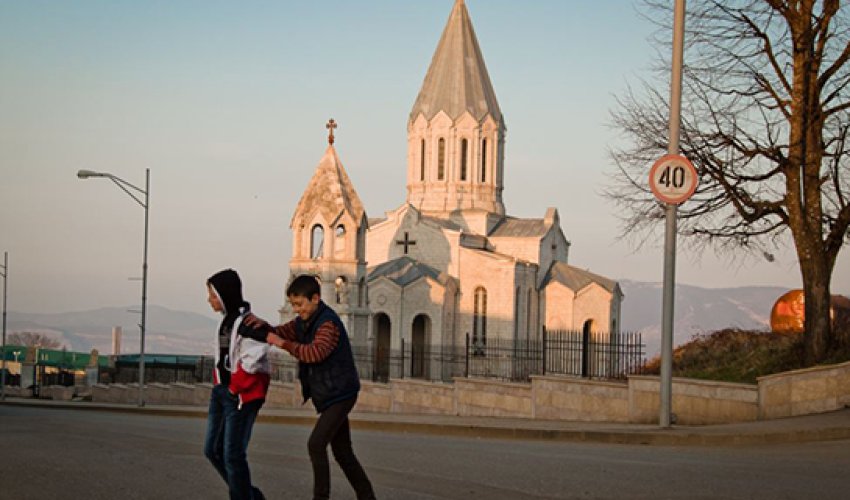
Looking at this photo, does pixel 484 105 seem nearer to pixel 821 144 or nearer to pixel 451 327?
pixel 451 327

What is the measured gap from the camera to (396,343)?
220ft

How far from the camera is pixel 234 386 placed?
868 centimetres

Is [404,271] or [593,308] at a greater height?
[404,271]

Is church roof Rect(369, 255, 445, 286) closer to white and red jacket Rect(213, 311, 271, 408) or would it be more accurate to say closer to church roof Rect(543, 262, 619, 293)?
church roof Rect(543, 262, 619, 293)

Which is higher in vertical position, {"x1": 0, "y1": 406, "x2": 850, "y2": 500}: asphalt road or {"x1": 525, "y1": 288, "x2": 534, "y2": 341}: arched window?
{"x1": 525, "y1": 288, "x2": 534, "y2": 341}: arched window

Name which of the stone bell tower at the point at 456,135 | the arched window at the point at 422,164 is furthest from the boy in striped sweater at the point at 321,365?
the arched window at the point at 422,164

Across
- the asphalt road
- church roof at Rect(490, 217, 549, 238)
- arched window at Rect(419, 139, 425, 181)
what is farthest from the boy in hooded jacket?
church roof at Rect(490, 217, 549, 238)

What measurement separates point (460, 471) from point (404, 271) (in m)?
58.0

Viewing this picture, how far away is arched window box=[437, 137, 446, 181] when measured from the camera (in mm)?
72250

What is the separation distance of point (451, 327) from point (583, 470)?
189ft

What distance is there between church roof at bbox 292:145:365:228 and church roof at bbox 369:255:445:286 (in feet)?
30.6

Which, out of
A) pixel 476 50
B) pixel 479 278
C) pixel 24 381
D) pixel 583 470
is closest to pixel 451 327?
pixel 479 278

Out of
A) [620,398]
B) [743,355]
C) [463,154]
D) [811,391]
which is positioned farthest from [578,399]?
[463,154]

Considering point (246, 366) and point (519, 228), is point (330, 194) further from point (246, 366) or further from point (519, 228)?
point (246, 366)
